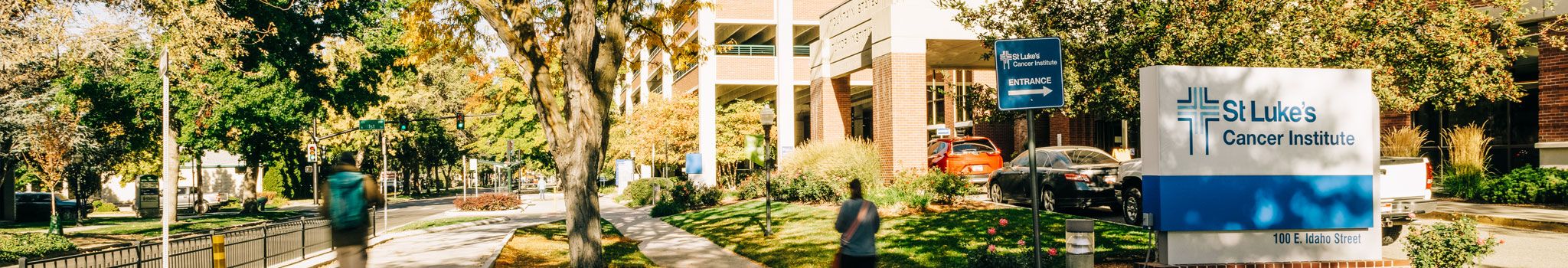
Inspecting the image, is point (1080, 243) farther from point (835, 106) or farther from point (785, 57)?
point (785, 57)

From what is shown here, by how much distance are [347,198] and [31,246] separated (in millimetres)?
12346

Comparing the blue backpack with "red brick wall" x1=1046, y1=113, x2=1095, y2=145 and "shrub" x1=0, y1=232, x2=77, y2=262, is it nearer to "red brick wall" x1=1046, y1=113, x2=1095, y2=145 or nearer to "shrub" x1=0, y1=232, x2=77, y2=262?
"shrub" x1=0, y1=232, x2=77, y2=262

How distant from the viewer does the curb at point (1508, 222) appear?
504 inches

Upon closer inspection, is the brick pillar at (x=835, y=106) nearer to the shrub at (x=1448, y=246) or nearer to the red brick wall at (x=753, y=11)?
the red brick wall at (x=753, y=11)

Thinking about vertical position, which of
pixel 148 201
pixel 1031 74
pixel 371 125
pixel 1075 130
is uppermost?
pixel 371 125

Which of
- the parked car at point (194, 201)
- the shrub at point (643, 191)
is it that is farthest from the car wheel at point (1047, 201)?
the parked car at point (194, 201)

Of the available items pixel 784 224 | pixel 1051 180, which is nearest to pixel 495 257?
pixel 784 224

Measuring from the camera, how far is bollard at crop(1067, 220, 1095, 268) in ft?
23.5

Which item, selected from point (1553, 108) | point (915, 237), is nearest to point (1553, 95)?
point (1553, 108)

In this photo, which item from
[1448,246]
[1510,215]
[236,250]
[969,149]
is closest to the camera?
[1448,246]

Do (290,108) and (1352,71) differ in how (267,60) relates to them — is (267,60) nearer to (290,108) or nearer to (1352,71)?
(290,108)

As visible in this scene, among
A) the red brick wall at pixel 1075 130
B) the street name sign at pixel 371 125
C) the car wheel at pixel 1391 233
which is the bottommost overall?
the car wheel at pixel 1391 233

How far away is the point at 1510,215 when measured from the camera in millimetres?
14133

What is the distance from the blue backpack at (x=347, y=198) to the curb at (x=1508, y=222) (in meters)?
13.0
